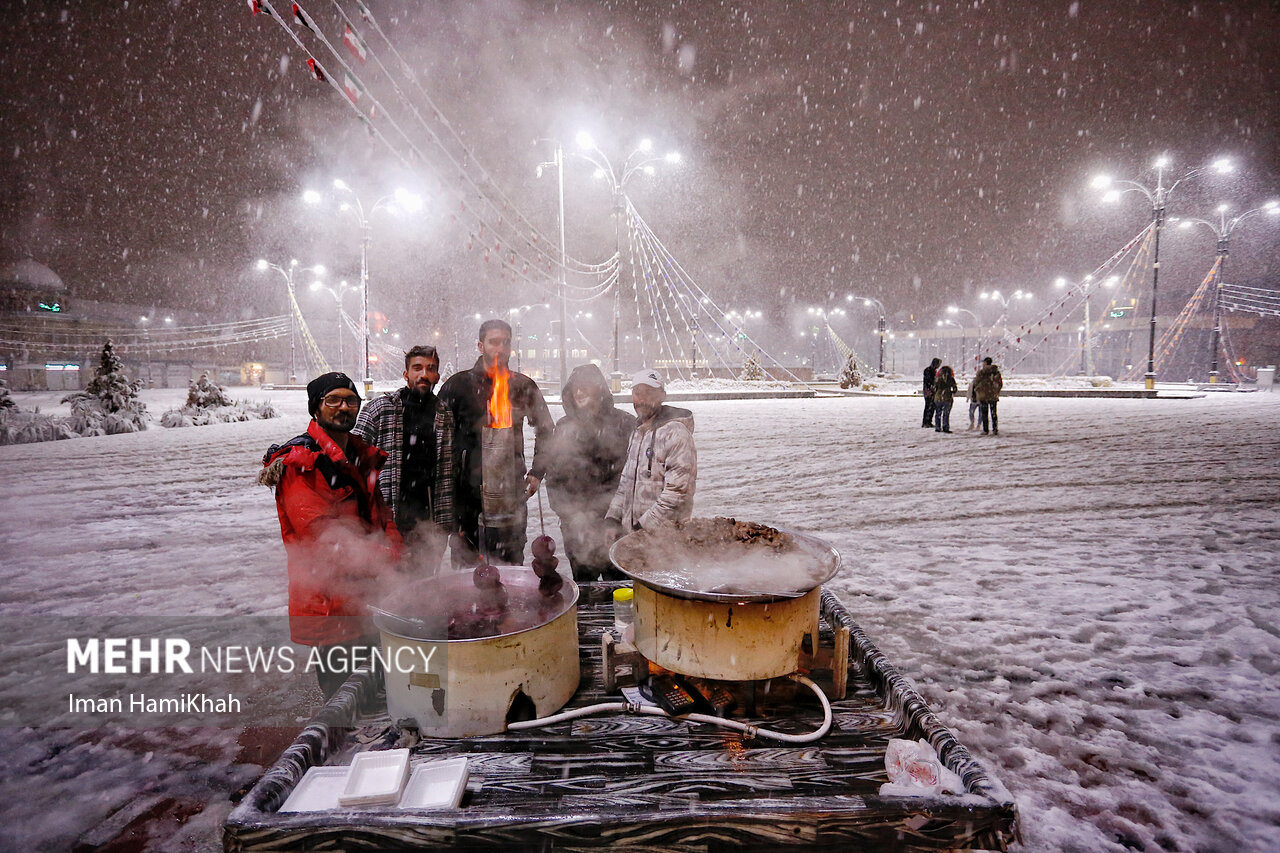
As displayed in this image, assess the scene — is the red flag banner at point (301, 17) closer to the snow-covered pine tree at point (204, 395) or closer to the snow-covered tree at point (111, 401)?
Result: the snow-covered tree at point (111, 401)

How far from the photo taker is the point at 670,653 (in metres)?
2.85

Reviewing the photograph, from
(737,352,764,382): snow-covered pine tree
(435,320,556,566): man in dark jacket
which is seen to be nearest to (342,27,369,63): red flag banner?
(435,320,556,566): man in dark jacket

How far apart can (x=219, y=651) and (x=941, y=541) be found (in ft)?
22.6

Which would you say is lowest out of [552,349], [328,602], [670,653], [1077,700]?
[1077,700]

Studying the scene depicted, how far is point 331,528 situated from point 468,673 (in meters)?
1.03

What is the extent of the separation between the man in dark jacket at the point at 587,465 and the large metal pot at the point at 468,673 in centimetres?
150

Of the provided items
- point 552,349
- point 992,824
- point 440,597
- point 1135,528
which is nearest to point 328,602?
point 440,597

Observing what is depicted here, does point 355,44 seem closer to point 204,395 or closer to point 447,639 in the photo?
point 447,639

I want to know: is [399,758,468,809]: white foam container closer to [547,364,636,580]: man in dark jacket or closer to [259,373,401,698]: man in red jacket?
[259,373,401,698]: man in red jacket

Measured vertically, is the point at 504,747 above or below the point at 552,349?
below

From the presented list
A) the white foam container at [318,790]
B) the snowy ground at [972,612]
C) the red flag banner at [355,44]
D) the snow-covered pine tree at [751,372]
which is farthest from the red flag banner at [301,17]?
the snow-covered pine tree at [751,372]

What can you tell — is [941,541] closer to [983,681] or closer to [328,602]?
[983,681]

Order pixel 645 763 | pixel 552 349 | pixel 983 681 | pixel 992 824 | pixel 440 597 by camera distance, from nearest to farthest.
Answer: pixel 992 824 → pixel 645 763 → pixel 440 597 → pixel 983 681 → pixel 552 349

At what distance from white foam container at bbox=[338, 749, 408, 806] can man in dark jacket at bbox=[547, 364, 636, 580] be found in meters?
2.12
